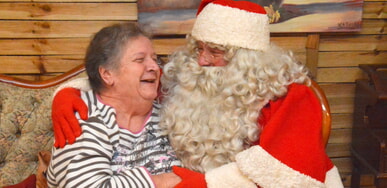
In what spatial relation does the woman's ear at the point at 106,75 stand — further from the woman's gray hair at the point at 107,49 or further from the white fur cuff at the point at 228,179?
the white fur cuff at the point at 228,179

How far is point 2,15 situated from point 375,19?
2113 millimetres

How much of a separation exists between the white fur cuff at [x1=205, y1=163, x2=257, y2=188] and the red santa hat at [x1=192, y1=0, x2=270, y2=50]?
47 cm

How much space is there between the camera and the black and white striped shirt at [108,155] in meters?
1.54

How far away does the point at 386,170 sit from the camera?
2.25 metres

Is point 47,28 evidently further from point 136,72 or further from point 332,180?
point 332,180

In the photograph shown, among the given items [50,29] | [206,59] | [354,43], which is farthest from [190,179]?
[354,43]

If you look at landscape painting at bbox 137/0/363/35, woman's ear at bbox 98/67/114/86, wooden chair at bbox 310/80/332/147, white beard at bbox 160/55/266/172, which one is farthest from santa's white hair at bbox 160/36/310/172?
landscape painting at bbox 137/0/363/35

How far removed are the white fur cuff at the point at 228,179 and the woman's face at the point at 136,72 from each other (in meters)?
0.39

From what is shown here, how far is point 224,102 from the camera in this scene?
1687mm

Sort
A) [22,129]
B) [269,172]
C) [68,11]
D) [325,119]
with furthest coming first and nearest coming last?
[68,11] < [22,129] < [325,119] < [269,172]

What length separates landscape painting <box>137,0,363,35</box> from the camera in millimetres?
2398

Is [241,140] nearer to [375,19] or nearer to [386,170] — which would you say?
[386,170]

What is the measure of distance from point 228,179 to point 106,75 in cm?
61

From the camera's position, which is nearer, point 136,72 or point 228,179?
point 228,179
